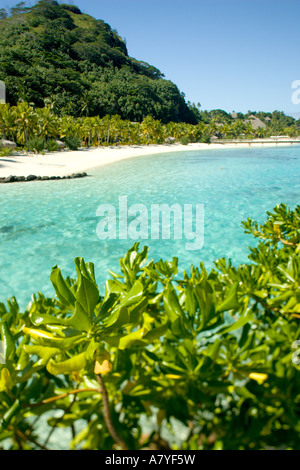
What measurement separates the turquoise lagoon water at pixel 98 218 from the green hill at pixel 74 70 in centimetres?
4221

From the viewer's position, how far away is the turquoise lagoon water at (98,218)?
24.8 ft

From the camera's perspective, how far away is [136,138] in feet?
191

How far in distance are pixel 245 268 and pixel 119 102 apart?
76364 millimetres

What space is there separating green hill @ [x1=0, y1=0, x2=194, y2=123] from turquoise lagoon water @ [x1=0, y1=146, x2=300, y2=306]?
42.2 meters

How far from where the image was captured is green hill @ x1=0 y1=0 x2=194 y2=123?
56.8 meters

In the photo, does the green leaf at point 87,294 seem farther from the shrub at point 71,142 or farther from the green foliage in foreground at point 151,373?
the shrub at point 71,142

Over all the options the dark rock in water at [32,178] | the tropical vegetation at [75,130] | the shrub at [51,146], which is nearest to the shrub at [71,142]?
the tropical vegetation at [75,130]

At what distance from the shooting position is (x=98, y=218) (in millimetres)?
11406

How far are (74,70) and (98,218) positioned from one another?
76895 mm

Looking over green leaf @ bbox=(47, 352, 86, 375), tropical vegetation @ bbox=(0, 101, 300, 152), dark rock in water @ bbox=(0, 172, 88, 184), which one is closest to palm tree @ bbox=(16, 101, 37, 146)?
tropical vegetation @ bbox=(0, 101, 300, 152)

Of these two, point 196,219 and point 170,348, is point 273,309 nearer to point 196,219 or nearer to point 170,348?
point 170,348

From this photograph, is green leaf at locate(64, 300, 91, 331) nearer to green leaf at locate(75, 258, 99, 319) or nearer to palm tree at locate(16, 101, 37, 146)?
green leaf at locate(75, 258, 99, 319)
